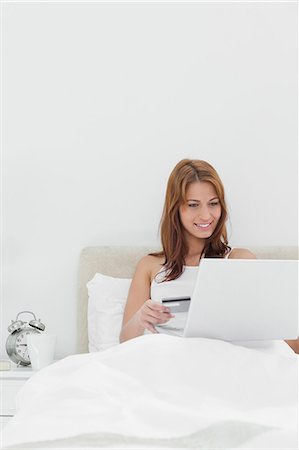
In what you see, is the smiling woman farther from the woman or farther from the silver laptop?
the silver laptop

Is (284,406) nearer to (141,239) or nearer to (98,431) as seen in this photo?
(98,431)

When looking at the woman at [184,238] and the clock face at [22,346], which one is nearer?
the woman at [184,238]

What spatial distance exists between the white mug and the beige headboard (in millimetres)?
212

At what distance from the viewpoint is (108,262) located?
10.4 ft

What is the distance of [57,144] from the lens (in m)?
3.39

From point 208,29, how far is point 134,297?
135 cm

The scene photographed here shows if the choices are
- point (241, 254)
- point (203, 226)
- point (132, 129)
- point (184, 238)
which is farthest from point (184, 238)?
point (132, 129)

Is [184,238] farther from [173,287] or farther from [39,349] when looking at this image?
[39,349]

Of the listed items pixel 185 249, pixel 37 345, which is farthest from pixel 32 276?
pixel 185 249

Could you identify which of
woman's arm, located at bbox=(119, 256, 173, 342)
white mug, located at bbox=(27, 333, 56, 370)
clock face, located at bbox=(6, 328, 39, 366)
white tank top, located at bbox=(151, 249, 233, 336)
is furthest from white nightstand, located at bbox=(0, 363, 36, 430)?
white tank top, located at bbox=(151, 249, 233, 336)

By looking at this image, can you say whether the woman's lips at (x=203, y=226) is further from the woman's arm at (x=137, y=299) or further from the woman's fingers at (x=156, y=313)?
the woman's fingers at (x=156, y=313)

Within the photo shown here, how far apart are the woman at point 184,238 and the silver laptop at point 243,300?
0.72 meters

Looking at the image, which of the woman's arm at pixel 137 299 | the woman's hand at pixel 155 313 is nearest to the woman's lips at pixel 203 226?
the woman's arm at pixel 137 299

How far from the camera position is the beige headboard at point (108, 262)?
3164 mm
